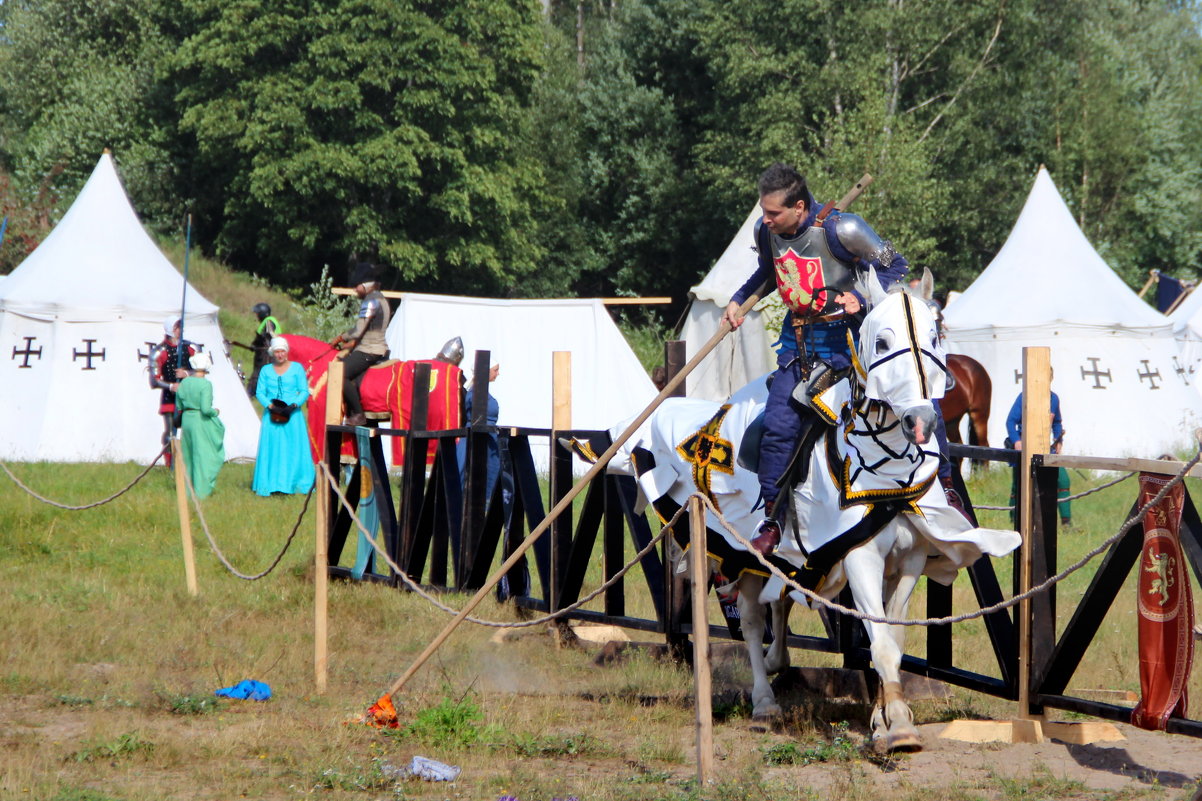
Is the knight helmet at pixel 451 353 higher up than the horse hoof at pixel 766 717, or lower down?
higher up

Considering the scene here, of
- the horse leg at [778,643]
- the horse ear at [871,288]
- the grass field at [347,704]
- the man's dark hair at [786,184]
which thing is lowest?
the grass field at [347,704]

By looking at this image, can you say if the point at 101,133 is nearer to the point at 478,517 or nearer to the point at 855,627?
the point at 478,517

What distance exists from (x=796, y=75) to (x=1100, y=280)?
61.4ft

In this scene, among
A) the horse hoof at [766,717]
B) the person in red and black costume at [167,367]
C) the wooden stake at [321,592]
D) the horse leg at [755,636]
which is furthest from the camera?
the person in red and black costume at [167,367]

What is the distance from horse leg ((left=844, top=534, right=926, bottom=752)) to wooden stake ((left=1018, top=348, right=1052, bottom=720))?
0.57 meters

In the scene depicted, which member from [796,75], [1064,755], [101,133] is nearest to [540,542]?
[1064,755]

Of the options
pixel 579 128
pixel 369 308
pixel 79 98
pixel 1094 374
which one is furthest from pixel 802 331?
pixel 79 98

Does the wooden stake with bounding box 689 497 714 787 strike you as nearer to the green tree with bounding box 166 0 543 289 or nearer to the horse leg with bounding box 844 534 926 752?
the horse leg with bounding box 844 534 926 752

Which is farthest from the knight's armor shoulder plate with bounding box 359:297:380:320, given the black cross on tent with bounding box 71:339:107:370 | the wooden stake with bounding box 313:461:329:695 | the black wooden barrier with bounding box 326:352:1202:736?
the wooden stake with bounding box 313:461:329:695

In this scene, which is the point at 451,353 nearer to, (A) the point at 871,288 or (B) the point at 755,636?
(B) the point at 755,636

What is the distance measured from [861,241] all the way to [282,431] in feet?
32.2

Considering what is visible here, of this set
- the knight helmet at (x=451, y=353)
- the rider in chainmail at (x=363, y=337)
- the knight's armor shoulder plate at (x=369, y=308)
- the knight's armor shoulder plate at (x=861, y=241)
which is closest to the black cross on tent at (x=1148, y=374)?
the knight helmet at (x=451, y=353)

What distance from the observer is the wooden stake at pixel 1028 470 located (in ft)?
19.6

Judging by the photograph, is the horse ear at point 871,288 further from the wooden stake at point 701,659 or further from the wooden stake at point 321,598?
the wooden stake at point 321,598
